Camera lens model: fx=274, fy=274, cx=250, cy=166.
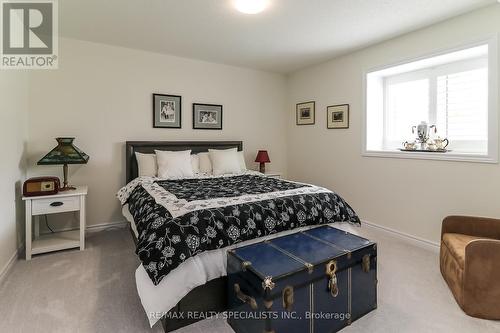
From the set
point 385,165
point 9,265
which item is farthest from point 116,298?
point 385,165

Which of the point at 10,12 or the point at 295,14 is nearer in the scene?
the point at 10,12

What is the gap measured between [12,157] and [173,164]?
155cm

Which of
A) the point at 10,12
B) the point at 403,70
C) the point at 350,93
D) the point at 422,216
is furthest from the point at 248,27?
the point at 422,216

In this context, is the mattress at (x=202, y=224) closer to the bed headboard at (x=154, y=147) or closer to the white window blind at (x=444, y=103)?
the bed headboard at (x=154, y=147)

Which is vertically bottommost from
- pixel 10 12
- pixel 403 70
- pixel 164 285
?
pixel 164 285

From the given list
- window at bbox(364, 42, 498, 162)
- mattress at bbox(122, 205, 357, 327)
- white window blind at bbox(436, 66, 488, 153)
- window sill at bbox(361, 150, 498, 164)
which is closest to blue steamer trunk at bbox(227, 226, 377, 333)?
mattress at bbox(122, 205, 357, 327)

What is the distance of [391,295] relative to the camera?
82.1 inches

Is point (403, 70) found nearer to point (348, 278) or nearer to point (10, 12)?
point (348, 278)

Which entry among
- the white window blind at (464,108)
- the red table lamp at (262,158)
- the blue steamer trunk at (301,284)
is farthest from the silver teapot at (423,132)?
the red table lamp at (262,158)

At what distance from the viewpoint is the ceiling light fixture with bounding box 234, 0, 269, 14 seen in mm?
2451

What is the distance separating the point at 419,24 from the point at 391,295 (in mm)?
2688

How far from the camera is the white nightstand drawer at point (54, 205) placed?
2750mm

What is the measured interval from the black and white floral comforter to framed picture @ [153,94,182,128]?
1.34m

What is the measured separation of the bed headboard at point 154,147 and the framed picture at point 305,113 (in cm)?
140
